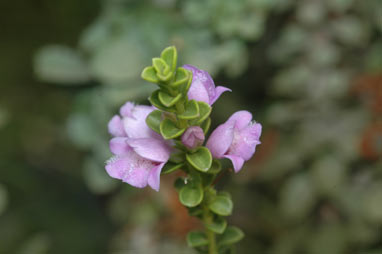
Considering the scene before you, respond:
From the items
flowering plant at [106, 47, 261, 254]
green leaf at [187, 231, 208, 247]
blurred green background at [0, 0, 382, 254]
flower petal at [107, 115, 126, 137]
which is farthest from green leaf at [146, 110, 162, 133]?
blurred green background at [0, 0, 382, 254]

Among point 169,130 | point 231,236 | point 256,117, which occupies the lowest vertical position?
point 256,117

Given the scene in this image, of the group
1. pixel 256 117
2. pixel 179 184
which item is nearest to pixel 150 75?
pixel 179 184

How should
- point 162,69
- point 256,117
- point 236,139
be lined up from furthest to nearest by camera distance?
point 256,117 → point 236,139 → point 162,69

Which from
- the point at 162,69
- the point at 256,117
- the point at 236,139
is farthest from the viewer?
the point at 256,117

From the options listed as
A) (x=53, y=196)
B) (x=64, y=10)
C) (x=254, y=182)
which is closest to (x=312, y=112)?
(x=254, y=182)

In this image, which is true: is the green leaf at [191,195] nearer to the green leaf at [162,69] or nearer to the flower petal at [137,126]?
the flower petal at [137,126]

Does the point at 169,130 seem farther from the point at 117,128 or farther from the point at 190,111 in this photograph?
the point at 117,128
